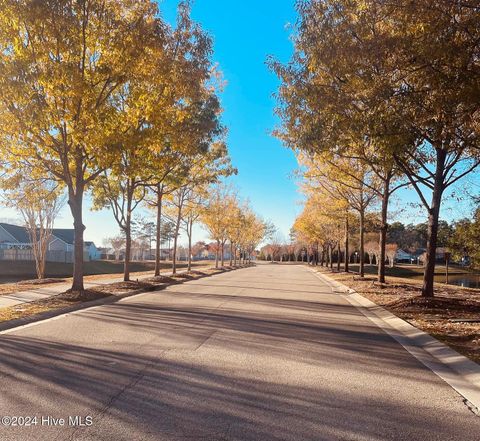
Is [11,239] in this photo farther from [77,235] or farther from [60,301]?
[60,301]

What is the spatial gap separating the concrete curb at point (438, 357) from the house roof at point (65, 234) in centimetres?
6839

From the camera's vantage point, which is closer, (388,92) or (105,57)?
(388,92)

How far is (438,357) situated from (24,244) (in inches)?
2631

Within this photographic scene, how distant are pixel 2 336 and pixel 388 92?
928cm

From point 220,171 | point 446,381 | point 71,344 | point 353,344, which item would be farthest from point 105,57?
point 220,171

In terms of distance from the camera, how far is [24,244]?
65375 millimetres

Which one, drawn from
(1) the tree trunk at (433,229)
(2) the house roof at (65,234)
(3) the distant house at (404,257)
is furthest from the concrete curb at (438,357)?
(3) the distant house at (404,257)

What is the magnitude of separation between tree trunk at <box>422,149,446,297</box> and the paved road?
542 centimetres

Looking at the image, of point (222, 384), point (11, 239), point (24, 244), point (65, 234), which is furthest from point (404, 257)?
point (222, 384)

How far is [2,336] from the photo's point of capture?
8.45 meters

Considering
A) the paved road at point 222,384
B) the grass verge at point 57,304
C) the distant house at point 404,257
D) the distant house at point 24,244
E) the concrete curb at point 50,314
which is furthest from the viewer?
the distant house at point 404,257

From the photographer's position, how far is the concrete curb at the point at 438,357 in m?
5.82

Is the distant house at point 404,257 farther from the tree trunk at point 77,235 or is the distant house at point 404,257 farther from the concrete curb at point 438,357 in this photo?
the concrete curb at point 438,357

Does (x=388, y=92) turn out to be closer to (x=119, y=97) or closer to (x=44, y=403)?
(x=44, y=403)
